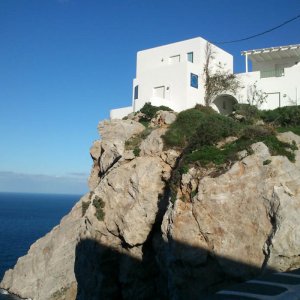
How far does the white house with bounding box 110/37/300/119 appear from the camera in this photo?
107 ft

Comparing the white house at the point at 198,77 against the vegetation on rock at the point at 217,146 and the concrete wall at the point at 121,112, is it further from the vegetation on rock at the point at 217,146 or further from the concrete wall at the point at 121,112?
the vegetation on rock at the point at 217,146

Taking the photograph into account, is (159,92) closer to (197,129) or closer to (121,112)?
(121,112)

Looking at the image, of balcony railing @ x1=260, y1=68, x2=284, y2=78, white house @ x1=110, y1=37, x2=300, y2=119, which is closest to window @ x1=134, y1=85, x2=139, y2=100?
white house @ x1=110, y1=37, x2=300, y2=119

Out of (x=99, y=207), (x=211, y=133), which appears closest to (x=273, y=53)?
(x=211, y=133)

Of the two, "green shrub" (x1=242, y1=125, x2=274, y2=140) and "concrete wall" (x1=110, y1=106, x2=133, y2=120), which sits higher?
"concrete wall" (x1=110, y1=106, x2=133, y2=120)

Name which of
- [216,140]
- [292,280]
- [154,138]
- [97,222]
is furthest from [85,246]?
[292,280]

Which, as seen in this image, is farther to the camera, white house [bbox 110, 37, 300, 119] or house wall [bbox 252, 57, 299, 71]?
house wall [bbox 252, 57, 299, 71]

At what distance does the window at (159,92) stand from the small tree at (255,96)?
777 cm

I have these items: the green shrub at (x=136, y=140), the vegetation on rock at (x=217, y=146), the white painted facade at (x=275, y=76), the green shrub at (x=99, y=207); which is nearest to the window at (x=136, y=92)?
the green shrub at (x=136, y=140)

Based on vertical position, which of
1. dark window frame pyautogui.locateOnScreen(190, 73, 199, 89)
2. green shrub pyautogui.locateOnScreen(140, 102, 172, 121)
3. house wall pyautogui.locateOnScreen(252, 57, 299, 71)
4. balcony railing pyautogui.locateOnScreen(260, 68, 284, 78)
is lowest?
green shrub pyautogui.locateOnScreen(140, 102, 172, 121)

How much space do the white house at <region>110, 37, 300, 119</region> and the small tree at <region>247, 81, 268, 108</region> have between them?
0.12m

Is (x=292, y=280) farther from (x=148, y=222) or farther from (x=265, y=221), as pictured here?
(x=148, y=222)

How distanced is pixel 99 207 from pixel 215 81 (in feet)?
57.5

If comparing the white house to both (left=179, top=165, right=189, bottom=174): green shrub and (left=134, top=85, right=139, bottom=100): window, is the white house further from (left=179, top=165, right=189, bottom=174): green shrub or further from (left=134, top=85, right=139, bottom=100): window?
(left=179, top=165, right=189, bottom=174): green shrub
